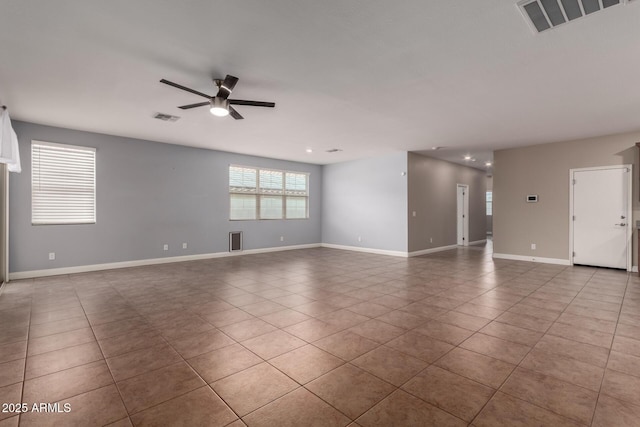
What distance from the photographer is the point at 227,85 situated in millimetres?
3303

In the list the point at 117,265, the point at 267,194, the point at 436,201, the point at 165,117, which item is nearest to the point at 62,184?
the point at 117,265

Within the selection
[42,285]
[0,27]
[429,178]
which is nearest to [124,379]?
[0,27]

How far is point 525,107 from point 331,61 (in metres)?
3.12

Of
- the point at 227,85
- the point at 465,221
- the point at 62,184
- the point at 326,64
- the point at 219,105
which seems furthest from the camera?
the point at 465,221

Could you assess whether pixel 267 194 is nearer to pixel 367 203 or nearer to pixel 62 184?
pixel 367 203

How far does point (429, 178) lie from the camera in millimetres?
8445

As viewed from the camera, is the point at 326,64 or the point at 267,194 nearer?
the point at 326,64

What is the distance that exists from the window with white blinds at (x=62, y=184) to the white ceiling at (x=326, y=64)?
0.57 m

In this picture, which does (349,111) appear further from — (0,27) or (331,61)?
(0,27)

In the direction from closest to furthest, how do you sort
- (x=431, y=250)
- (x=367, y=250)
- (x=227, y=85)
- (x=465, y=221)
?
(x=227, y=85), (x=431, y=250), (x=367, y=250), (x=465, y=221)

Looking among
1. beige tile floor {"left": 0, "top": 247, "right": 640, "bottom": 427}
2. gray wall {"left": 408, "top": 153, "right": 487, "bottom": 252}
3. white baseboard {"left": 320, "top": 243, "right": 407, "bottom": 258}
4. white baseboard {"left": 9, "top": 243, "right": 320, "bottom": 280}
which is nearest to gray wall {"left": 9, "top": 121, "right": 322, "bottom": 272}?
white baseboard {"left": 9, "top": 243, "right": 320, "bottom": 280}

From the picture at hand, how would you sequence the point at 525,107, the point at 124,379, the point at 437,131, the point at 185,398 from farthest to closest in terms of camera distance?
the point at 437,131 < the point at 525,107 < the point at 124,379 < the point at 185,398

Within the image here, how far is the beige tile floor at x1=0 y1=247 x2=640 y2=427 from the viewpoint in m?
1.81

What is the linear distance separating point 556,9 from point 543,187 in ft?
18.3
